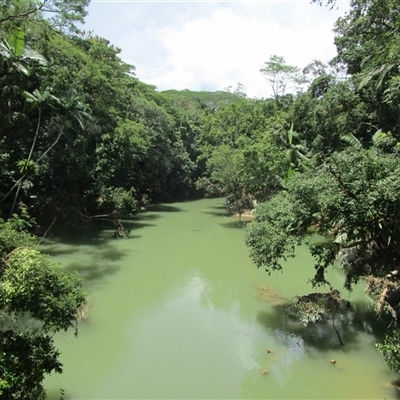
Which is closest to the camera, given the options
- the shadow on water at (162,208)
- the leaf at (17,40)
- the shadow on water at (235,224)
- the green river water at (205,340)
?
the green river water at (205,340)

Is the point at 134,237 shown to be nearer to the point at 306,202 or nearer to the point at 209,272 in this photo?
the point at 209,272

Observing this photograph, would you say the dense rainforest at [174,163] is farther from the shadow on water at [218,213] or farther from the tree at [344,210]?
the shadow on water at [218,213]

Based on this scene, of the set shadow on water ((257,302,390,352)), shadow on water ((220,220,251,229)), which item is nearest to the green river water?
shadow on water ((257,302,390,352))

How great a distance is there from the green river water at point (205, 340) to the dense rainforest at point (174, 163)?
0.85 meters

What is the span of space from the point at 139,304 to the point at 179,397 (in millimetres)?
4546

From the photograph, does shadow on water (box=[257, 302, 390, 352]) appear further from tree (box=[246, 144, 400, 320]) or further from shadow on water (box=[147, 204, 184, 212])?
shadow on water (box=[147, 204, 184, 212])

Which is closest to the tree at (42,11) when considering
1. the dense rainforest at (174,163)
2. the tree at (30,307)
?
the dense rainforest at (174,163)

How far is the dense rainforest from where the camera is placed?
18.9ft

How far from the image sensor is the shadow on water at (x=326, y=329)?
27.7 feet

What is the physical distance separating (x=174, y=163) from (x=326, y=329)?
89.4 ft

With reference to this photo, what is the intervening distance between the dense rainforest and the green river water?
2.79 ft

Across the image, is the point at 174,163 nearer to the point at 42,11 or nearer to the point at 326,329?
the point at 42,11

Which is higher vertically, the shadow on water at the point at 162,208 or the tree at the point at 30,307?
the tree at the point at 30,307

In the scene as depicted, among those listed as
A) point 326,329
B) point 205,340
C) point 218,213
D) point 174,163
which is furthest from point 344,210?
point 174,163
